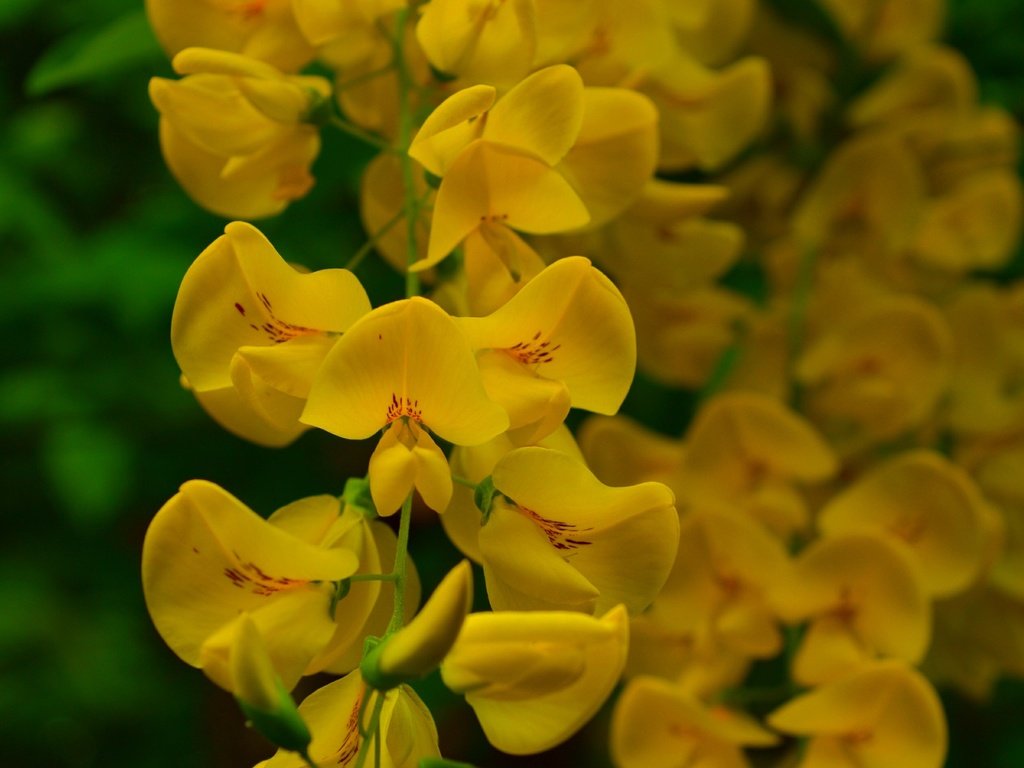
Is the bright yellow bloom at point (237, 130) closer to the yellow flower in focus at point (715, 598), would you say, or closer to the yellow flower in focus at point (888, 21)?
the yellow flower in focus at point (715, 598)

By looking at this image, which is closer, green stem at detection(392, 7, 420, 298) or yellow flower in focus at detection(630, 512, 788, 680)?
green stem at detection(392, 7, 420, 298)

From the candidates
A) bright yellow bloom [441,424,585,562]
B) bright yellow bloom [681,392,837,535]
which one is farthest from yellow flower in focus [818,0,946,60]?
bright yellow bloom [441,424,585,562]

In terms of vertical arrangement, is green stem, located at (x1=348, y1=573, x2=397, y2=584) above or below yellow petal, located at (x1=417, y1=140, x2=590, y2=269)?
below

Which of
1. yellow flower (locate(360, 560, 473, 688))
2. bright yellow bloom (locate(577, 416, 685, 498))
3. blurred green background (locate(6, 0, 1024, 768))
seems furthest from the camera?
blurred green background (locate(6, 0, 1024, 768))

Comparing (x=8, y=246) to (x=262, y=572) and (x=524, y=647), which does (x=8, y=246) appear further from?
(x=524, y=647)

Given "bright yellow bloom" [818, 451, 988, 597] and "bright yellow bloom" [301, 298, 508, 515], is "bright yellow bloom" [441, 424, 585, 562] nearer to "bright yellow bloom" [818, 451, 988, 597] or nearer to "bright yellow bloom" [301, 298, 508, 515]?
"bright yellow bloom" [301, 298, 508, 515]

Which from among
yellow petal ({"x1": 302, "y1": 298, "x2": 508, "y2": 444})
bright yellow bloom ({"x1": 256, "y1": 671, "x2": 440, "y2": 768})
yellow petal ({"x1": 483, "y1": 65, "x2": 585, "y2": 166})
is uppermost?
yellow petal ({"x1": 483, "y1": 65, "x2": 585, "y2": 166})
